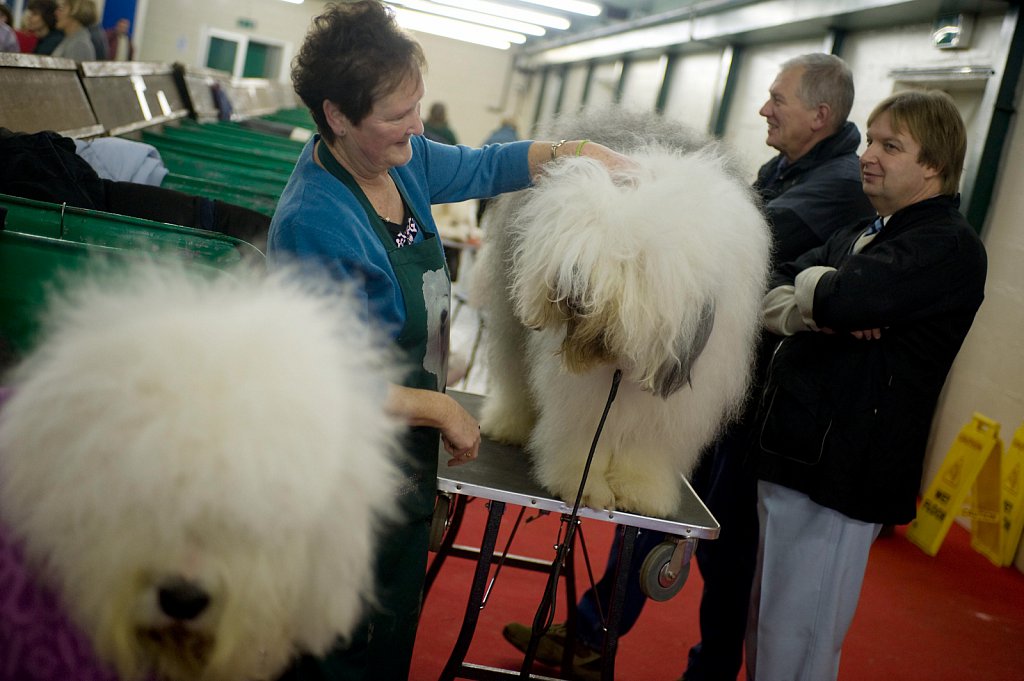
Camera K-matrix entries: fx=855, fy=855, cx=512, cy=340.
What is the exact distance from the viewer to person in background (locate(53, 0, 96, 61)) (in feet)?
18.9

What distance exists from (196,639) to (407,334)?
0.82 meters

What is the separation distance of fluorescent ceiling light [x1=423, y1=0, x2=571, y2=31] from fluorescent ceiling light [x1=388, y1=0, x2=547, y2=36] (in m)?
0.30

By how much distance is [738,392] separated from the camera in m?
1.85

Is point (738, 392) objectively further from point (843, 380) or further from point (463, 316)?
point (463, 316)

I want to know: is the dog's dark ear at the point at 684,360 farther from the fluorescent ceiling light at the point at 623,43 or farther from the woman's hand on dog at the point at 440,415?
the fluorescent ceiling light at the point at 623,43

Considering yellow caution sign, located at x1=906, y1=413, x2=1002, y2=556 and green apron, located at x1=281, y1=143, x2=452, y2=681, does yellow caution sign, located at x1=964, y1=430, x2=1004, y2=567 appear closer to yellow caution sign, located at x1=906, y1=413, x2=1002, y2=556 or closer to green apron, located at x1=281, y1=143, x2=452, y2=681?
yellow caution sign, located at x1=906, y1=413, x2=1002, y2=556

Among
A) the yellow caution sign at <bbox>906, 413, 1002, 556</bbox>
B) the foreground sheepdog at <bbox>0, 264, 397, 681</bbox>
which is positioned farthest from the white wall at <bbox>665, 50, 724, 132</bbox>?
the foreground sheepdog at <bbox>0, 264, 397, 681</bbox>

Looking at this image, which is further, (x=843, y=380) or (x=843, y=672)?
(x=843, y=672)

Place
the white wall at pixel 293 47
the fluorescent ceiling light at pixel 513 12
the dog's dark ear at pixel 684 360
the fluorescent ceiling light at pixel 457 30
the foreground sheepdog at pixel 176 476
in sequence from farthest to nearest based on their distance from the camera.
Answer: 1. the white wall at pixel 293 47
2. the fluorescent ceiling light at pixel 457 30
3. the fluorescent ceiling light at pixel 513 12
4. the dog's dark ear at pixel 684 360
5. the foreground sheepdog at pixel 176 476

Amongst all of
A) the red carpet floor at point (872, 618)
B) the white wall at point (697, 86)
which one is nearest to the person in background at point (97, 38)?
the red carpet floor at point (872, 618)

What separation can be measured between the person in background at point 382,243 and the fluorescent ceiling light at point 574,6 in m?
10.4

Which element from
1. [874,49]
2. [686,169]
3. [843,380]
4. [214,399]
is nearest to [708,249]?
[686,169]

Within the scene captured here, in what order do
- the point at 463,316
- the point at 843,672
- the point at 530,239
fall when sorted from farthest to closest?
1. the point at 463,316
2. the point at 843,672
3. the point at 530,239

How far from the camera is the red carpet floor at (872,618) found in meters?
2.75
